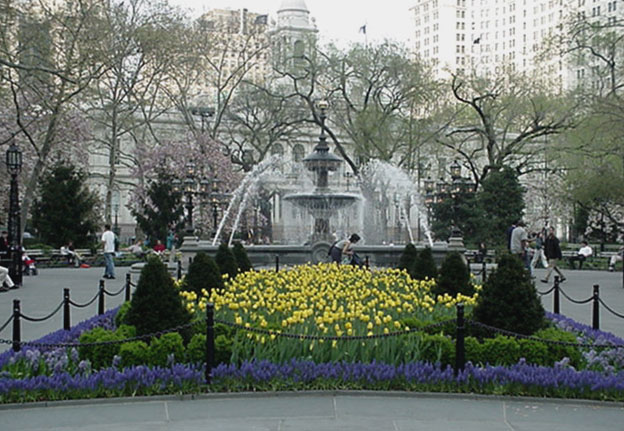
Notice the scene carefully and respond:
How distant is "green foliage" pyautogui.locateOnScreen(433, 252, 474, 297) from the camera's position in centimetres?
1401

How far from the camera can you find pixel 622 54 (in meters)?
38.8

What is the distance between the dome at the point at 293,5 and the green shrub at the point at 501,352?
66.2 metres

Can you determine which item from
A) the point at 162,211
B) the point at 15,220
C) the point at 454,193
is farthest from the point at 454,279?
the point at 162,211

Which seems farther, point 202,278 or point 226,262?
point 226,262

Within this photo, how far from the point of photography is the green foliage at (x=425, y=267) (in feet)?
55.8

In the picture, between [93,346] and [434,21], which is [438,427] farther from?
[434,21]

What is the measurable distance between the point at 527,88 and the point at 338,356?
38983 millimetres

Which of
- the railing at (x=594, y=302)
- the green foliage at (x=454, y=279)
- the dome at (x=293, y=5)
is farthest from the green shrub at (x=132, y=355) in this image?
the dome at (x=293, y=5)

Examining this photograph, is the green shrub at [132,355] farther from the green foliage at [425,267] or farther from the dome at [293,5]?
Answer: the dome at [293,5]

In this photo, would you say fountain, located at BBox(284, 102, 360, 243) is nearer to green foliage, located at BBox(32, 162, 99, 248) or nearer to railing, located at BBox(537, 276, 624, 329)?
green foliage, located at BBox(32, 162, 99, 248)

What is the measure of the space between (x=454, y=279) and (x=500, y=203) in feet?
93.7

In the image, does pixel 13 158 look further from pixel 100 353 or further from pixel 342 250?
pixel 100 353

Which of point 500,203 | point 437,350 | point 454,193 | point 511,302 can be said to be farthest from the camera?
point 500,203

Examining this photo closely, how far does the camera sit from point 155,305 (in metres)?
9.73
